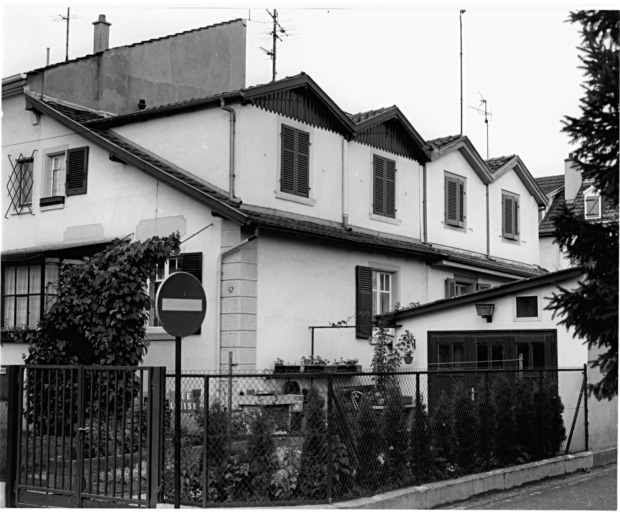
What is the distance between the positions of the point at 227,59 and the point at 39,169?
4.62 m

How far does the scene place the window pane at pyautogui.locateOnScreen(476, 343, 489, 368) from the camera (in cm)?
1688

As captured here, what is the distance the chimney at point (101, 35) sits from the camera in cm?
2183

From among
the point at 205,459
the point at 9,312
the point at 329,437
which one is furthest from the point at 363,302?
the point at 205,459

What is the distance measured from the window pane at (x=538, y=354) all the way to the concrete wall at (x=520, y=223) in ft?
24.4

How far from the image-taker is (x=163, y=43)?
20.0 meters

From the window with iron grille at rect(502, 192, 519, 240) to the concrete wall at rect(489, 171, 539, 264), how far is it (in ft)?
0.42

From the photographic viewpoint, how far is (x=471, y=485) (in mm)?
11984

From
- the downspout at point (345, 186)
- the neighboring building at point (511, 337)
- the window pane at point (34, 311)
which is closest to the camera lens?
the neighboring building at point (511, 337)

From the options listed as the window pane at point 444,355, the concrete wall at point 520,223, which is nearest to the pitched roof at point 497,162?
the concrete wall at point 520,223

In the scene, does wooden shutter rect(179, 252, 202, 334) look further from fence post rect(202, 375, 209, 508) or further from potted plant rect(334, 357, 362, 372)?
fence post rect(202, 375, 209, 508)

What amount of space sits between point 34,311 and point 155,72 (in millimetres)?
5741

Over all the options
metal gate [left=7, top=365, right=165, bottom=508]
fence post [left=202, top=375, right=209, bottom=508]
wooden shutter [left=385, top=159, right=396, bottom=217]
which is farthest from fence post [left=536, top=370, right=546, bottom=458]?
wooden shutter [left=385, top=159, right=396, bottom=217]

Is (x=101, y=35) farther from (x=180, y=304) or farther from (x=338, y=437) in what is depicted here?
(x=338, y=437)

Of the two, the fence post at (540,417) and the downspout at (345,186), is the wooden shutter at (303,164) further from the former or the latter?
the fence post at (540,417)
